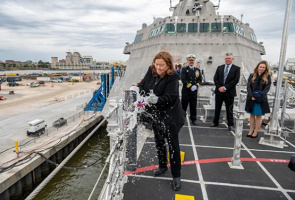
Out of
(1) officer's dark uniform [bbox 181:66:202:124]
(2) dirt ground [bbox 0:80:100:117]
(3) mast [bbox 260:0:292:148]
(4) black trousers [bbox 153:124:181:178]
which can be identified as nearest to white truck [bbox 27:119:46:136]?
(1) officer's dark uniform [bbox 181:66:202:124]

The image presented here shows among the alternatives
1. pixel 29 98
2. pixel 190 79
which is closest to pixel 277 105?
pixel 190 79

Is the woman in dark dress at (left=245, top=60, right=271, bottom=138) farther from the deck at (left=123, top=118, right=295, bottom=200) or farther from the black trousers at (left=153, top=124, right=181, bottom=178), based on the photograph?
the black trousers at (left=153, top=124, right=181, bottom=178)

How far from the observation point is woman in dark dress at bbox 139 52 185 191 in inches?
115

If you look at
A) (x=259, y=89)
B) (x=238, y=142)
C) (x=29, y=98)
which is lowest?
(x=29, y=98)

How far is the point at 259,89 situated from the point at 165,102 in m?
3.83

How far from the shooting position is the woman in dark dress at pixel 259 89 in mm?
5254

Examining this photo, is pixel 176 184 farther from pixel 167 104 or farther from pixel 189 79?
pixel 189 79

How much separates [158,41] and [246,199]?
14294 millimetres

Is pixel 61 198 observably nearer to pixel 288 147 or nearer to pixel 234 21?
pixel 288 147

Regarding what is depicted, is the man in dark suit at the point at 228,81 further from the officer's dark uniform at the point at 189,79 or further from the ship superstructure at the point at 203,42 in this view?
the ship superstructure at the point at 203,42

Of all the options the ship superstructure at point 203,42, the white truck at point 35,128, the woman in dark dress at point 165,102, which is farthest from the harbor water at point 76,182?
the ship superstructure at point 203,42

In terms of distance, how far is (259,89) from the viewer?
17.6ft

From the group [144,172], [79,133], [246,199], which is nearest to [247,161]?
[246,199]

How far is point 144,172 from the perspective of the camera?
3.91 m
